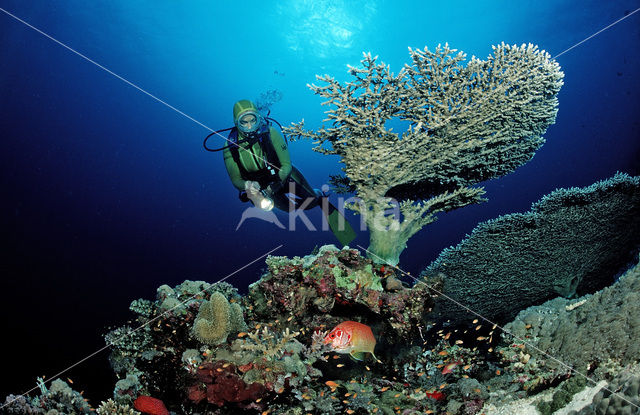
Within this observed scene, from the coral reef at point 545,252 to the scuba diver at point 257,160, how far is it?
236 cm

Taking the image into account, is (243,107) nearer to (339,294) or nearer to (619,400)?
(339,294)

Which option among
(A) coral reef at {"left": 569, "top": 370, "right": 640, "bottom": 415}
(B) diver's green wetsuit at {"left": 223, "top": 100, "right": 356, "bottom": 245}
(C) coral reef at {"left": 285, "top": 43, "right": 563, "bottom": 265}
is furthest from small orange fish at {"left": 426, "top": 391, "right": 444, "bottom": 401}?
(B) diver's green wetsuit at {"left": 223, "top": 100, "right": 356, "bottom": 245}

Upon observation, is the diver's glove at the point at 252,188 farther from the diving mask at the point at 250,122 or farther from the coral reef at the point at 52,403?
the coral reef at the point at 52,403

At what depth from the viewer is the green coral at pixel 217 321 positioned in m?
3.68

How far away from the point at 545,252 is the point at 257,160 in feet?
17.2

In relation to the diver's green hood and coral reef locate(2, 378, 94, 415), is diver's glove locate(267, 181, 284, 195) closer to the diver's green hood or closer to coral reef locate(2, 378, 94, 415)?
the diver's green hood

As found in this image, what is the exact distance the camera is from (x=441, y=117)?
398cm

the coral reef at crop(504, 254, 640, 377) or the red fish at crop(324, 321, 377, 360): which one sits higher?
the red fish at crop(324, 321, 377, 360)

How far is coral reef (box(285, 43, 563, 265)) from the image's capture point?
3893mm

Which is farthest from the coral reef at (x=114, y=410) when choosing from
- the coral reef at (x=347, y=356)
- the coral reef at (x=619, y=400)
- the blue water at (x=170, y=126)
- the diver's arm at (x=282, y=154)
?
the blue water at (x=170, y=126)

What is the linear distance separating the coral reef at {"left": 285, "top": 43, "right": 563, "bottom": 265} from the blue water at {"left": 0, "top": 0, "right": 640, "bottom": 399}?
15679mm

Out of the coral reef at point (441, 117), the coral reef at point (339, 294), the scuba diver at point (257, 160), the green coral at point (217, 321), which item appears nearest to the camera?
the green coral at point (217, 321)

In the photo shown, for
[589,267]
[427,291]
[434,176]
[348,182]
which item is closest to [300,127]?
[348,182]

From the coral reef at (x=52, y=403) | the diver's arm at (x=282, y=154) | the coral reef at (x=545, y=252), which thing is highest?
the diver's arm at (x=282, y=154)
